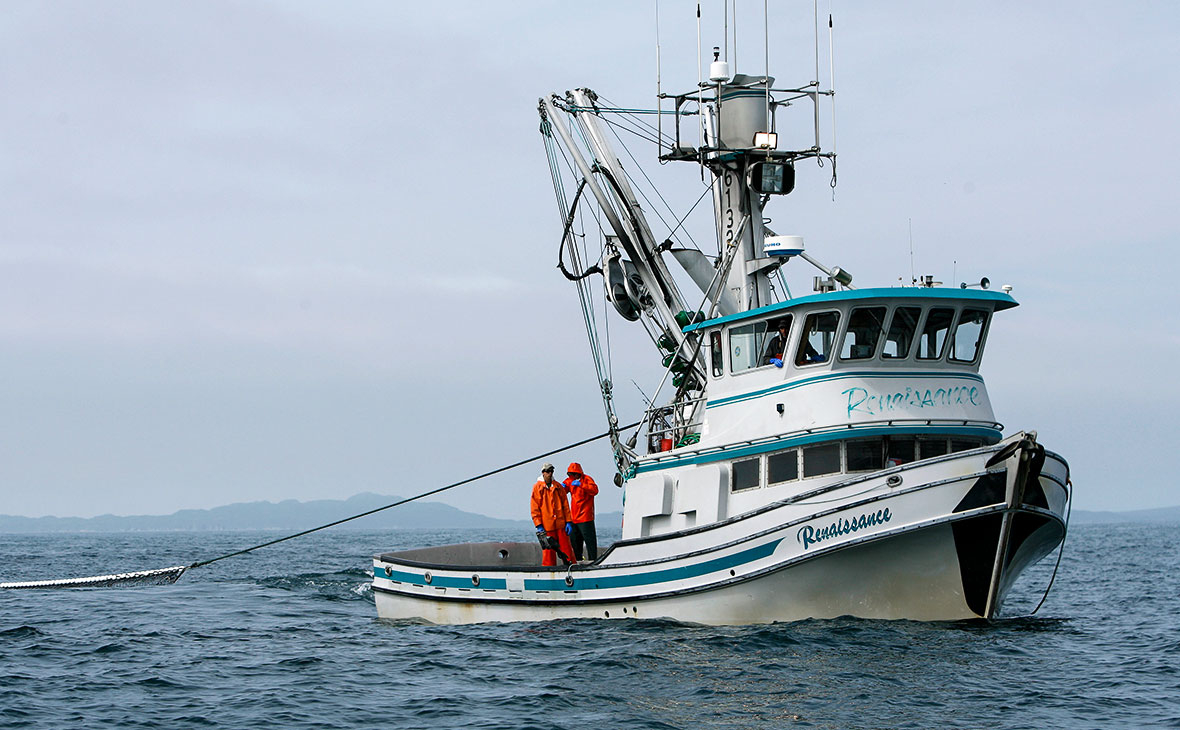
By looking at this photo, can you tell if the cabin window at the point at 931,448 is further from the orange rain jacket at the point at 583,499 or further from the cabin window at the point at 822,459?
the orange rain jacket at the point at 583,499

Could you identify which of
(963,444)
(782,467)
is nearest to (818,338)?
(782,467)

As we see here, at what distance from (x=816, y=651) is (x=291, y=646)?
7143mm

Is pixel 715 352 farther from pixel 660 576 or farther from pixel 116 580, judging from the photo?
pixel 116 580

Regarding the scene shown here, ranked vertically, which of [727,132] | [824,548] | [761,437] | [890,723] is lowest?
[890,723]

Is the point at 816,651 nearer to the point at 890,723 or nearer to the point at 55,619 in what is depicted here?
the point at 890,723

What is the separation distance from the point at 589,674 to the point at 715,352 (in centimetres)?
561

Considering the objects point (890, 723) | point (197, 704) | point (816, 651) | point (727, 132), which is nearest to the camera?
point (890, 723)

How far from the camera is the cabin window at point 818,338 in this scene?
51.7ft

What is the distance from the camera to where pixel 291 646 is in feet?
55.3

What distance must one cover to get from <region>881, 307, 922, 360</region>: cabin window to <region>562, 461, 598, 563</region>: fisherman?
4.56 m

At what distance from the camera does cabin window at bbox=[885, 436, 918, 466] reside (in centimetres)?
1550

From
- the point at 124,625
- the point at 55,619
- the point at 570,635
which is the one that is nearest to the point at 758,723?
the point at 570,635

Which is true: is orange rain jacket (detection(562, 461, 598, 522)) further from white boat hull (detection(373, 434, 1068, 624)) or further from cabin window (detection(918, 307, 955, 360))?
cabin window (detection(918, 307, 955, 360))

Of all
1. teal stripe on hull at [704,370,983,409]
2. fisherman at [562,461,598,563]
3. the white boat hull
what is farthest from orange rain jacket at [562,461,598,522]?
teal stripe on hull at [704,370,983,409]
